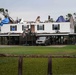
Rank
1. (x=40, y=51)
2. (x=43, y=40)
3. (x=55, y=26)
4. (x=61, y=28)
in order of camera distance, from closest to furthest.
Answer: (x=40, y=51) < (x=43, y=40) < (x=61, y=28) < (x=55, y=26)

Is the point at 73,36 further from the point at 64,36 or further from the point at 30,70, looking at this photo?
the point at 30,70

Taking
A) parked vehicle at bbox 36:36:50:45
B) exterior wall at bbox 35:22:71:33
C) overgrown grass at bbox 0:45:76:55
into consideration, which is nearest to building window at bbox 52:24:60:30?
exterior wall at bbox 35:22:71:33

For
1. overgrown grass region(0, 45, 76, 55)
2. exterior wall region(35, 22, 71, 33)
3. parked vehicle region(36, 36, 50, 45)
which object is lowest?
overgrown grass region(0, 45, 76, 55)

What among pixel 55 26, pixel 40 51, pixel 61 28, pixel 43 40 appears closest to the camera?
pixel 40 51

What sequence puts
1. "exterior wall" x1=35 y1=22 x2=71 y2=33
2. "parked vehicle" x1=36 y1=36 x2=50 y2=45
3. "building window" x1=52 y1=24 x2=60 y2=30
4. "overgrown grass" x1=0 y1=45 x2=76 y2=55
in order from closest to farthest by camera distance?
1. "overgrown grass" x1=0 y1=45 x2=76 y2=55
2. "parked vehicle" x1=36 y1=36 x2=50 y2=45
3. "exterior wall" x1=35 y1=22 x2=71 y2=33
4. "building window" x1=52 y1=24 x2=60 y2=30

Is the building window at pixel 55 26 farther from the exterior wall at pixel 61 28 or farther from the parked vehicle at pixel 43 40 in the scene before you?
the parked vehicle at pixel 43 40

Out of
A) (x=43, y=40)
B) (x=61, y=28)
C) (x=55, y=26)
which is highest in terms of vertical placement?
(x=55, y=26)

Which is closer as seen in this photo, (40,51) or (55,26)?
(40,51)

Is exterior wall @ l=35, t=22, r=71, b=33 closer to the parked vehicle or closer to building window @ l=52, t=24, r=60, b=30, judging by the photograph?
building window @ l=52, t=24, r=60, b=30

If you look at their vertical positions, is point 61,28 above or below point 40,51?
above

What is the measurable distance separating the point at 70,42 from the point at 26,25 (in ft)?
40.4

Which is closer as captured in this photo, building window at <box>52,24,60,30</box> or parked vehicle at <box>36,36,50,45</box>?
parked vehicle at <box>36,36,50,45</box>

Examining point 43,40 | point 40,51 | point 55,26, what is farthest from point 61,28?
point 40,51

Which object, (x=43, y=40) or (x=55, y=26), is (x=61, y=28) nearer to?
(x=55, y=26)
